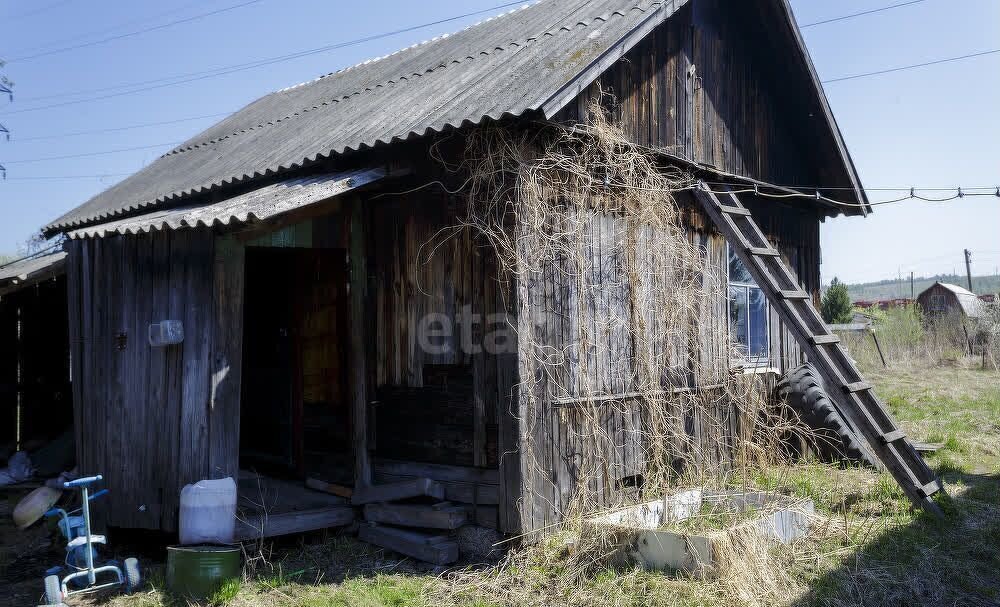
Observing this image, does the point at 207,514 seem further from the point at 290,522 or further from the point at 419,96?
the point at 419,96

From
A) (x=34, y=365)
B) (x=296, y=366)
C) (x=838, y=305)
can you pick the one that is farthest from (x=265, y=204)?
(x=838, y=305)

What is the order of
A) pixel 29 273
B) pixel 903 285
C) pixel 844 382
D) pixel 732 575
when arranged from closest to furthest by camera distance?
pixel 732 575 < pixel 844 382 < pixel 29 273 < pixel 903 285

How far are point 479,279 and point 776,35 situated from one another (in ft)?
18.6

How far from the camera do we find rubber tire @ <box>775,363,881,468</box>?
831 centimetres

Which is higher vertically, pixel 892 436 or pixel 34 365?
pixel 34 365

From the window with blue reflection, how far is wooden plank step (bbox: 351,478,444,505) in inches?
167

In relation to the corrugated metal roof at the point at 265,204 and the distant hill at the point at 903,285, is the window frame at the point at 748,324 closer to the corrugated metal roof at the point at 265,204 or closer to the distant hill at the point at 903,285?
the corrugated metal roof at the point at 265,204

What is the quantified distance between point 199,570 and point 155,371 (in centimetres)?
191

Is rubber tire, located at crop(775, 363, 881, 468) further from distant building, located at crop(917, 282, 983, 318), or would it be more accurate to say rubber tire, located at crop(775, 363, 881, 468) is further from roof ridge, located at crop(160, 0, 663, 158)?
distant building, located at crop(917, 282, 983, 318)

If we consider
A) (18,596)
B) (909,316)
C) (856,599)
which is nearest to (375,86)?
(18,596)

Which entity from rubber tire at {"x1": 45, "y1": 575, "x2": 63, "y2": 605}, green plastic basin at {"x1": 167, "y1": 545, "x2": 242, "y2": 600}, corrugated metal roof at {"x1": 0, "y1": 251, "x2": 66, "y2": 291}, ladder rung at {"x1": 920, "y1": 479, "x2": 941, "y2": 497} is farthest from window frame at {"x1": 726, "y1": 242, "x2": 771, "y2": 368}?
corrugated metal roof at {"x1": 0, "y1": 251, "x2": 66, "y2": 291}

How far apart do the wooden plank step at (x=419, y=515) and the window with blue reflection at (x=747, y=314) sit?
13.9 feet

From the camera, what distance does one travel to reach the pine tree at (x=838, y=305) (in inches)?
1134

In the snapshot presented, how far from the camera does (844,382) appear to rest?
603 cm
